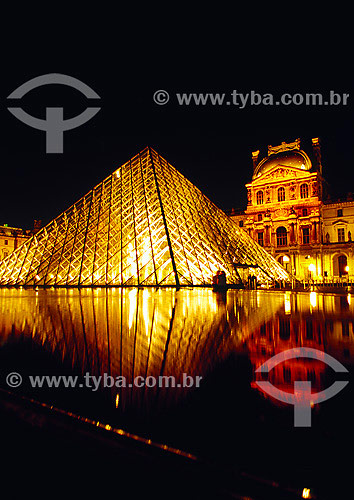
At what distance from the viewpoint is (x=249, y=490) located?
1061 millimetres

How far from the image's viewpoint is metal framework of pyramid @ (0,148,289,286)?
1662 cm

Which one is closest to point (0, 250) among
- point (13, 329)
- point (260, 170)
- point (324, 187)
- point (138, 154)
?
point (138, 154)

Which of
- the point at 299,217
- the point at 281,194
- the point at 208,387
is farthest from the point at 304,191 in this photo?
the point at 208,387

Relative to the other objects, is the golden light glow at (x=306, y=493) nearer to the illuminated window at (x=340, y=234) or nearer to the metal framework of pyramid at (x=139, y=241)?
the metal framework of pyramid at (x=139, y=241)

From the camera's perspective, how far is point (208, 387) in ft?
6.93

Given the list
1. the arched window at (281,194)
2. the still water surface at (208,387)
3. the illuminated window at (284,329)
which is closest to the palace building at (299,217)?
the arched window at (281,194)

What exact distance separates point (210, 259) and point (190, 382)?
15394 mm

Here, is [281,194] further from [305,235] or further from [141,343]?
[141,343]

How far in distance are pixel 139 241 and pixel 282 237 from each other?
29282mm

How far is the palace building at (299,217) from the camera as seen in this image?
38.3 meters

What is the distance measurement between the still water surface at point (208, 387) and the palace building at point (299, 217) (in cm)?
3589

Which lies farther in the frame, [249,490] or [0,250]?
[0,250]

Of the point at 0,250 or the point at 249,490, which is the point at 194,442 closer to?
the point at 249,490

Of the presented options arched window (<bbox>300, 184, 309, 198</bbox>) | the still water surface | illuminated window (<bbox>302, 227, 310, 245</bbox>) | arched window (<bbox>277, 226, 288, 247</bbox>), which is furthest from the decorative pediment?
the still water surface
